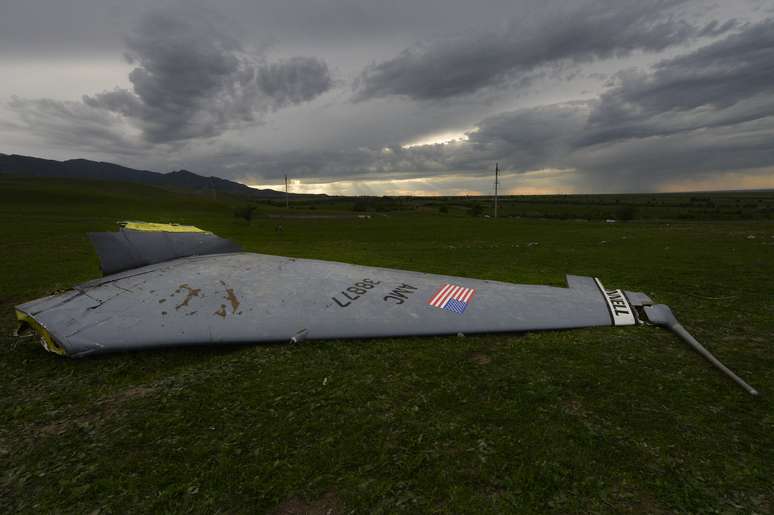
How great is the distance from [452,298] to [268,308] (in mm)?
2994

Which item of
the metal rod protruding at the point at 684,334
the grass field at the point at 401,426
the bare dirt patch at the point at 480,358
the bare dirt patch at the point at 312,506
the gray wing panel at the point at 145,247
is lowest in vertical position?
the bare dirt patch at the point at 312,506

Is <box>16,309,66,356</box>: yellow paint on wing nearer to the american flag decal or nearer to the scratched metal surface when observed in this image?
the scratched metal surface

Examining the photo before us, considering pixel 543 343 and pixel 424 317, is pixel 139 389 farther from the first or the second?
pixel 543 343

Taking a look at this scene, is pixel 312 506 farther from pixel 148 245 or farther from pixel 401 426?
pixel 148 245

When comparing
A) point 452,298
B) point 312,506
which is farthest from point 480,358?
point 312,506

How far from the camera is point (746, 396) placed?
3998 mm

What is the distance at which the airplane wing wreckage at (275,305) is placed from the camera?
5.09 m

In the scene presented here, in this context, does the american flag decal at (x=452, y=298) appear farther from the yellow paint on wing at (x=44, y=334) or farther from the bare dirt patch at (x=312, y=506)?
the yellow paint on wing at (x=44, y=334)

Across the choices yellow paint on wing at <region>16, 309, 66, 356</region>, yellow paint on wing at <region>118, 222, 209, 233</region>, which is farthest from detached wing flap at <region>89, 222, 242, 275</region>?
yellow paint on wing at <region>16, 309, 66, 356</region>

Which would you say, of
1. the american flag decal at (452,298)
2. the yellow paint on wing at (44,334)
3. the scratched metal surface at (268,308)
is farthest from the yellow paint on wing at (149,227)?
the american flag decal at (452,298)

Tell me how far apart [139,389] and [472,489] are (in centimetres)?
398

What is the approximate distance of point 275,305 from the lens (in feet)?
18.4

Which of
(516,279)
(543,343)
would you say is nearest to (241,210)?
(516,279)

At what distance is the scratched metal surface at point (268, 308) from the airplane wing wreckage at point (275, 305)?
16mm
